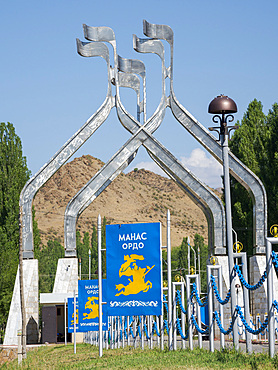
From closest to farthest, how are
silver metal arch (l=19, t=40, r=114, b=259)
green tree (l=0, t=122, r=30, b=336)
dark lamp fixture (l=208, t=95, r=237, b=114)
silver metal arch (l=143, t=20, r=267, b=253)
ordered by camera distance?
dark lamp fixture (l=208, t=95, r=237, b=114) → silver metal arch (l=143, t=20, r=267, b=253) → silver metal arch (l=19, t=40, r=114, b=259) → green tree (l=0, t=122, r=30, b=336)

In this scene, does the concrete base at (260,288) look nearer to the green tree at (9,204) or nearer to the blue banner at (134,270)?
the blue banner at (134,270)

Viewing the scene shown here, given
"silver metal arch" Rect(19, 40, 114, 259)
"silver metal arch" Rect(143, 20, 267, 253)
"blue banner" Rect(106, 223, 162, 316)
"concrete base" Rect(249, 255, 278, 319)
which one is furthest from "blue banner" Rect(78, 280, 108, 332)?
"silver metal arch" Rect(143, 20, 267, 253)

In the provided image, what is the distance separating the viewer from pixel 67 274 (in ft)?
115

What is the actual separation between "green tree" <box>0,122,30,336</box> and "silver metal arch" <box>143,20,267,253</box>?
18.2 m

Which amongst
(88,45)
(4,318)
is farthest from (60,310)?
(88,45)

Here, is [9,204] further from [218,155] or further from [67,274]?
[218,155]

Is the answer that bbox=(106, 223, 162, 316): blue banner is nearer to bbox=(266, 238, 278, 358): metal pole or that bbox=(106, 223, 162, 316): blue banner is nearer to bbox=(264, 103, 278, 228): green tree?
bbox=(266, 238, 278, 358): metal pole

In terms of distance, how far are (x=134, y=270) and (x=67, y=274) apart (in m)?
17.7

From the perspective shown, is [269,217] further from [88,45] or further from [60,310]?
[88,45]

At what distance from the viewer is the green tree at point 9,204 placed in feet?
154

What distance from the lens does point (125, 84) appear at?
40.4 m

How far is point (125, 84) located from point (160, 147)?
248 inches

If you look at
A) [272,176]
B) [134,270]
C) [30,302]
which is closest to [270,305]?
[134,270]

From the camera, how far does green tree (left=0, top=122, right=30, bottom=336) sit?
47062 millimetres
